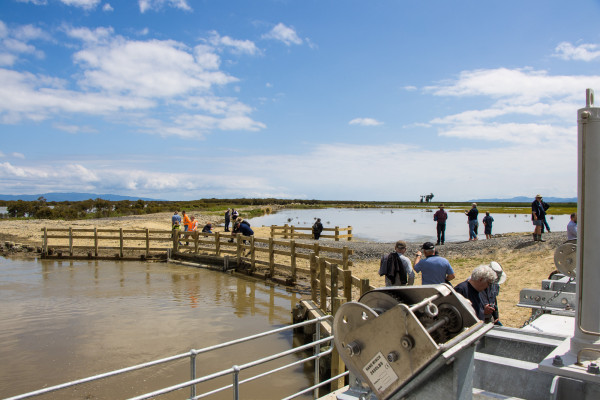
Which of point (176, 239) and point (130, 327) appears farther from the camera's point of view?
point (176, 239)

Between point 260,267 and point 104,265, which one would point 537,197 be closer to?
point 260,267

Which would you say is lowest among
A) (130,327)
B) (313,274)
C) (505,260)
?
(130,327)

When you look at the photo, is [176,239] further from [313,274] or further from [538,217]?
[538,217]

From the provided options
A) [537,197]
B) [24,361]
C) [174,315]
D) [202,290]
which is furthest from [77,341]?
[537,197]

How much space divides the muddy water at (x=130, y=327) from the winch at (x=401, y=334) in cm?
492

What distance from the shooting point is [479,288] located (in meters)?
4.44

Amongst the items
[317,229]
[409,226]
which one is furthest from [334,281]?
[409,226]

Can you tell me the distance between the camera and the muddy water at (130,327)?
707cm

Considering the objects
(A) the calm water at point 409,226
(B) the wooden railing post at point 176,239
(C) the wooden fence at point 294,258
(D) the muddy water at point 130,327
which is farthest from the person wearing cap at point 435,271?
(A) the calm water at point 409,226

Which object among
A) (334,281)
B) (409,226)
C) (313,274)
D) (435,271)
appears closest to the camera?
(435,271)

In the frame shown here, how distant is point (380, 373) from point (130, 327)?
888 centimetres

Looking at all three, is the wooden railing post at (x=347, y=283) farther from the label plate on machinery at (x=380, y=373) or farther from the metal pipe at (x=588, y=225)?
the label plate on machinery at (x=380, y=373)

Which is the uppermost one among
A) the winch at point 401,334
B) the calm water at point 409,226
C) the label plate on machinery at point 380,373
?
the winch at point 401,334

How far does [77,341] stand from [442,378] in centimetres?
864
